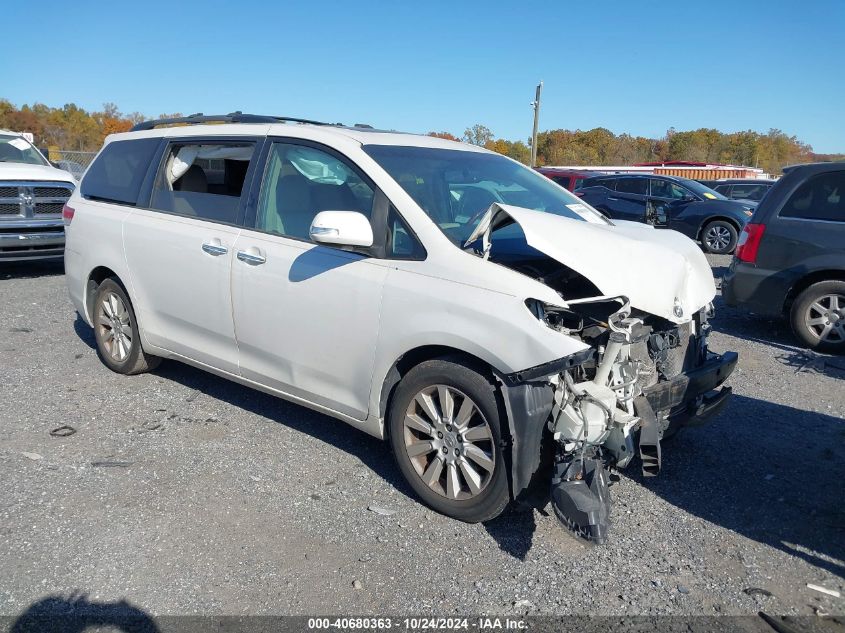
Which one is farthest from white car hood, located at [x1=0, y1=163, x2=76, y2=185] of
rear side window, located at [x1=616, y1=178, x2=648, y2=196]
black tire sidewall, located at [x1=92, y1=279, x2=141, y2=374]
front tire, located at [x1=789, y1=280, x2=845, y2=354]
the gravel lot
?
rear side window, located at [x1=616, y1=178, x2=648, y2=196]

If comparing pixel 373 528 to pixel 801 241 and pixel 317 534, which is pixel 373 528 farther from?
pixel 801 241

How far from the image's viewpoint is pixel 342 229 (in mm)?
3490

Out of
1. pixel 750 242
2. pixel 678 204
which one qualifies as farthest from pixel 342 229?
pixel 678 204

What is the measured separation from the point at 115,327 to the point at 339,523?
116 inches

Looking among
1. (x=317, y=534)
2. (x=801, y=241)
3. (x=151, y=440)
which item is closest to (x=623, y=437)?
(x=317, y=534)

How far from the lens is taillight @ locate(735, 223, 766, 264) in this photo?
22.5 feet

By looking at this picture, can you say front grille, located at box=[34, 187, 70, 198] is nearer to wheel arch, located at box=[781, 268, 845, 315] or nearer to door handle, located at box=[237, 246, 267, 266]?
door handle, located at box=[237, 246, 267, 266]

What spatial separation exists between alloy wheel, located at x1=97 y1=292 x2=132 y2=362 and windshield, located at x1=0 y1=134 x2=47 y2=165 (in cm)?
630

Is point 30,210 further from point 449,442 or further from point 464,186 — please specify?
point 449,442

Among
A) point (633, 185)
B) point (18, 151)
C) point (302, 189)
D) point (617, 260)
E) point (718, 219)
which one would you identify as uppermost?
point (18, 151)

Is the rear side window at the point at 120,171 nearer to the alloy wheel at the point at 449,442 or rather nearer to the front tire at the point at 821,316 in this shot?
the alloy wheel at the point at 449,442

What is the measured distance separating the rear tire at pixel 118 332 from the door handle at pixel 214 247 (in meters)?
1.14

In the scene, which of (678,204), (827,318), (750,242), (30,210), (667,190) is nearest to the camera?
(827,318)

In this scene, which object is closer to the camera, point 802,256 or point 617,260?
point 617,260
